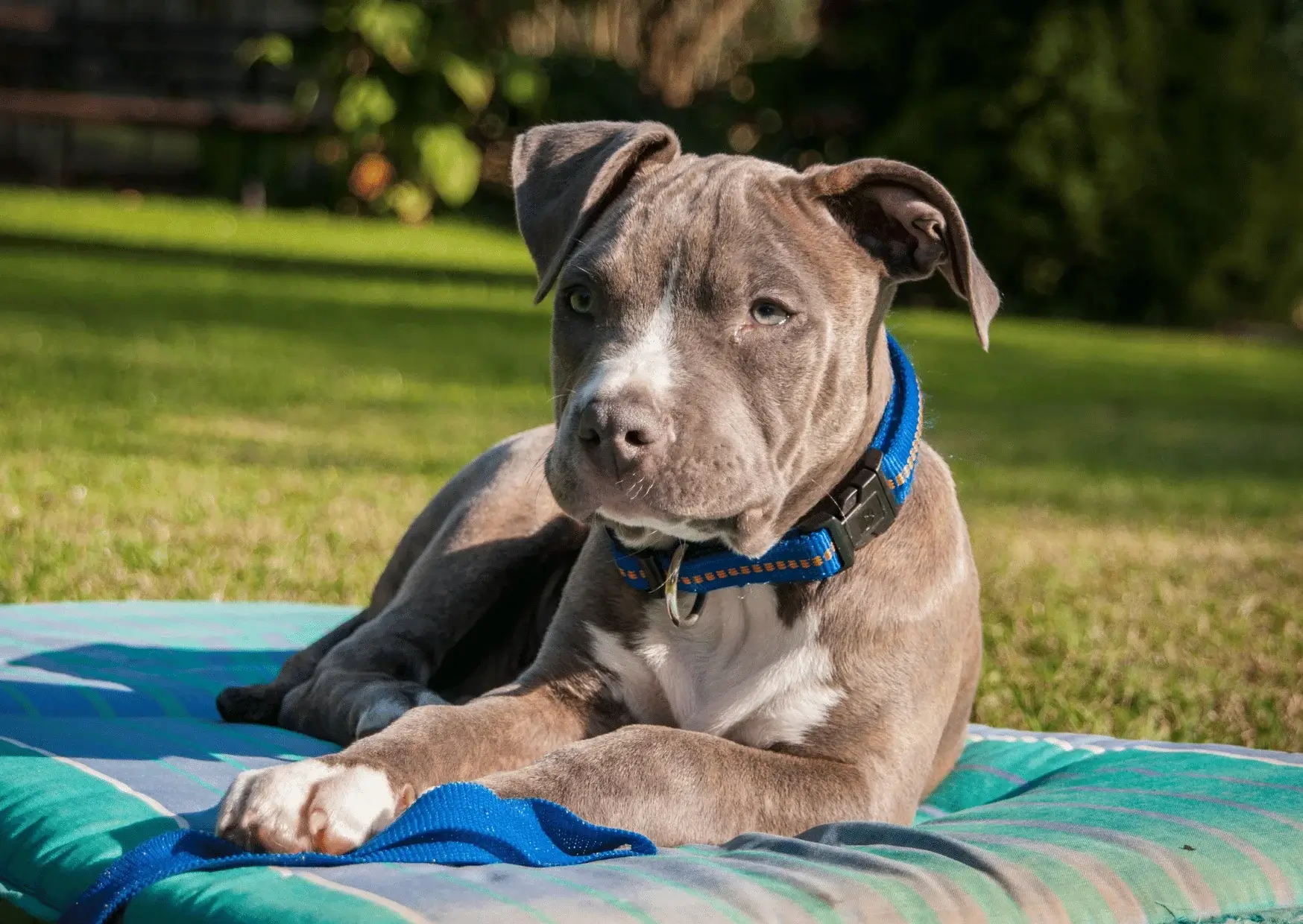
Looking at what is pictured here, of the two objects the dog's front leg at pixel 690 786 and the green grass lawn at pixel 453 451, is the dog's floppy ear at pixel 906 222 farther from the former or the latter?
the dog's front leg at pixel 690 786

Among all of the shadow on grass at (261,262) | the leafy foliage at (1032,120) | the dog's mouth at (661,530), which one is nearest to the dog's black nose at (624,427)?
the dog's mouth at (661,530)

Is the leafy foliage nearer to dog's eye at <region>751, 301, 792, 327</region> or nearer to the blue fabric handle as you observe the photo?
dog's eye at <region>751, 301, 792, 327</region>

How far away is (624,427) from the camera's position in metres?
3.56

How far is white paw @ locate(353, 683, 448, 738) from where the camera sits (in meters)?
4.24

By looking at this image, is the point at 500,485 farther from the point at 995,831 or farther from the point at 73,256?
the point at 73,256

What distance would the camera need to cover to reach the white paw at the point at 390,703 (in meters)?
4.24

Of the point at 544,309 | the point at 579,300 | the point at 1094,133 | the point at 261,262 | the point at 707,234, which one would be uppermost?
the point at 707,234

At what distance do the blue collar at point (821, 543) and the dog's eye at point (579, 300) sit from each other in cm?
61

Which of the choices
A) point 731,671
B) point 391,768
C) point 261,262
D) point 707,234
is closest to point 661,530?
point 731,671

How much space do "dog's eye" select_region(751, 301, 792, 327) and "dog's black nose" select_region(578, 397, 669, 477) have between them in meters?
0.43

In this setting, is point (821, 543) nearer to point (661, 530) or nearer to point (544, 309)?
point (661, 530)

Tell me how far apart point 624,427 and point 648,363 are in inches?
7.9

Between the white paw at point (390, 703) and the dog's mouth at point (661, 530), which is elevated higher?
the dog's mouth at point (661, 530)

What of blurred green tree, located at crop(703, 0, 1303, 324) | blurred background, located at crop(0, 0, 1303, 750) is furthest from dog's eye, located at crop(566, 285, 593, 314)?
blurred green tree, located at crop(703, 0, 1303, 324)
